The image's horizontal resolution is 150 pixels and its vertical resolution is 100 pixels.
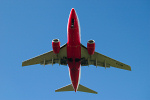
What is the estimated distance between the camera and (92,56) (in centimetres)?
3303

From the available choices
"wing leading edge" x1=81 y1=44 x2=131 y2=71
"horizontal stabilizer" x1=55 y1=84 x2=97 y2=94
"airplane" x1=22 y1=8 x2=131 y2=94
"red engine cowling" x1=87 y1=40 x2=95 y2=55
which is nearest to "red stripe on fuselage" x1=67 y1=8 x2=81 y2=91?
"airplane" x1=22 y1=8 x2=131 y2=94

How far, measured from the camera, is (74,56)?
98.9 ft

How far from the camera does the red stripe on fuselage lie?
90.1 feet

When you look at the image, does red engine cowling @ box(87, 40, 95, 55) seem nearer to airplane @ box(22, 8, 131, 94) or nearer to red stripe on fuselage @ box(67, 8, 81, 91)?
airplane @ box(22, 8, 131, 94)

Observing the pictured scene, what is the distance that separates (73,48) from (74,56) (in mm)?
1487

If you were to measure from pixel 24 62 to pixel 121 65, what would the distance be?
569 inches

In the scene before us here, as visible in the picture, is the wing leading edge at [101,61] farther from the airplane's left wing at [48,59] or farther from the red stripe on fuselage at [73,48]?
the airplane's left wing at [48,59]

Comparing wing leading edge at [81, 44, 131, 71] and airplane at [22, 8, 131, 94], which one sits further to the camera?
wing leading edge at [81, 44, 131, 71]

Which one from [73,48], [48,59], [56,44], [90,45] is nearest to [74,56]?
[73,48]

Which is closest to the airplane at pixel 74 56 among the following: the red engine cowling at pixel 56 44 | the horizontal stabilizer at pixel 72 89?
the red engine cowling at pixel 56 44

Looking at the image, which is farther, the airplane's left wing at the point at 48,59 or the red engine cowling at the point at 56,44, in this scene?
the airplane's left wing at the point at 48,59

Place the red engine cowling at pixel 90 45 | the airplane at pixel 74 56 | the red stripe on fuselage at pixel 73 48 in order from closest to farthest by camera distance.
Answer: the red stripe on fuselage at pixel 73 48
the airplane at pixel 74 56
the red engine cowling at pixel 90 45

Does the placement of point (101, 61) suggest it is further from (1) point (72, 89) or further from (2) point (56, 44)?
(2) point (56, 44)

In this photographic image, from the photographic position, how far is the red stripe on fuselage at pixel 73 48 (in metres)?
27.5
